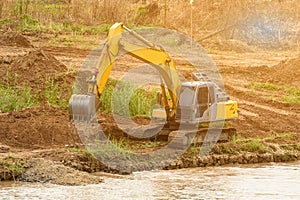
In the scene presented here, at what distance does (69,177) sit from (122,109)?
6.34 meters

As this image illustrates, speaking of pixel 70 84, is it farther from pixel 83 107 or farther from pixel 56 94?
pixel 83 107

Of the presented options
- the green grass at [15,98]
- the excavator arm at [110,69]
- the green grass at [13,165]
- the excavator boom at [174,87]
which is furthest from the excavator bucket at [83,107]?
the green grass at [15,98]

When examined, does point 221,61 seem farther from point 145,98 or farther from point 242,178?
point 242,178

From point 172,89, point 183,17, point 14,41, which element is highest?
point 183,17

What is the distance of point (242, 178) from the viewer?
53.7ft

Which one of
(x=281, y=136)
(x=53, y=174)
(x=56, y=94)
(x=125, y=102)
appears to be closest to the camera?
(x=53, y=174)

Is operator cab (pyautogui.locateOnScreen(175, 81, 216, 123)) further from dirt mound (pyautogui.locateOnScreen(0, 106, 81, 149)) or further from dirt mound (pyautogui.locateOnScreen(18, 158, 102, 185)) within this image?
dirt mound (pyautogui.locateOnScreen(18, 158, 102, 185))

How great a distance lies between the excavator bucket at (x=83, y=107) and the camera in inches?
624

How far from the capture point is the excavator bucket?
15859 mm

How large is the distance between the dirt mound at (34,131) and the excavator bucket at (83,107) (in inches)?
66.2

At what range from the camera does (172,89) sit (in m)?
18.3

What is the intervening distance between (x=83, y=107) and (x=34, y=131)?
8.20 feet

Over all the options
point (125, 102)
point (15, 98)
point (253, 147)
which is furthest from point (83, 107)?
point (15, 98)

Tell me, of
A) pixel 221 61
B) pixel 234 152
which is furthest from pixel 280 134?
pixel 221 61
